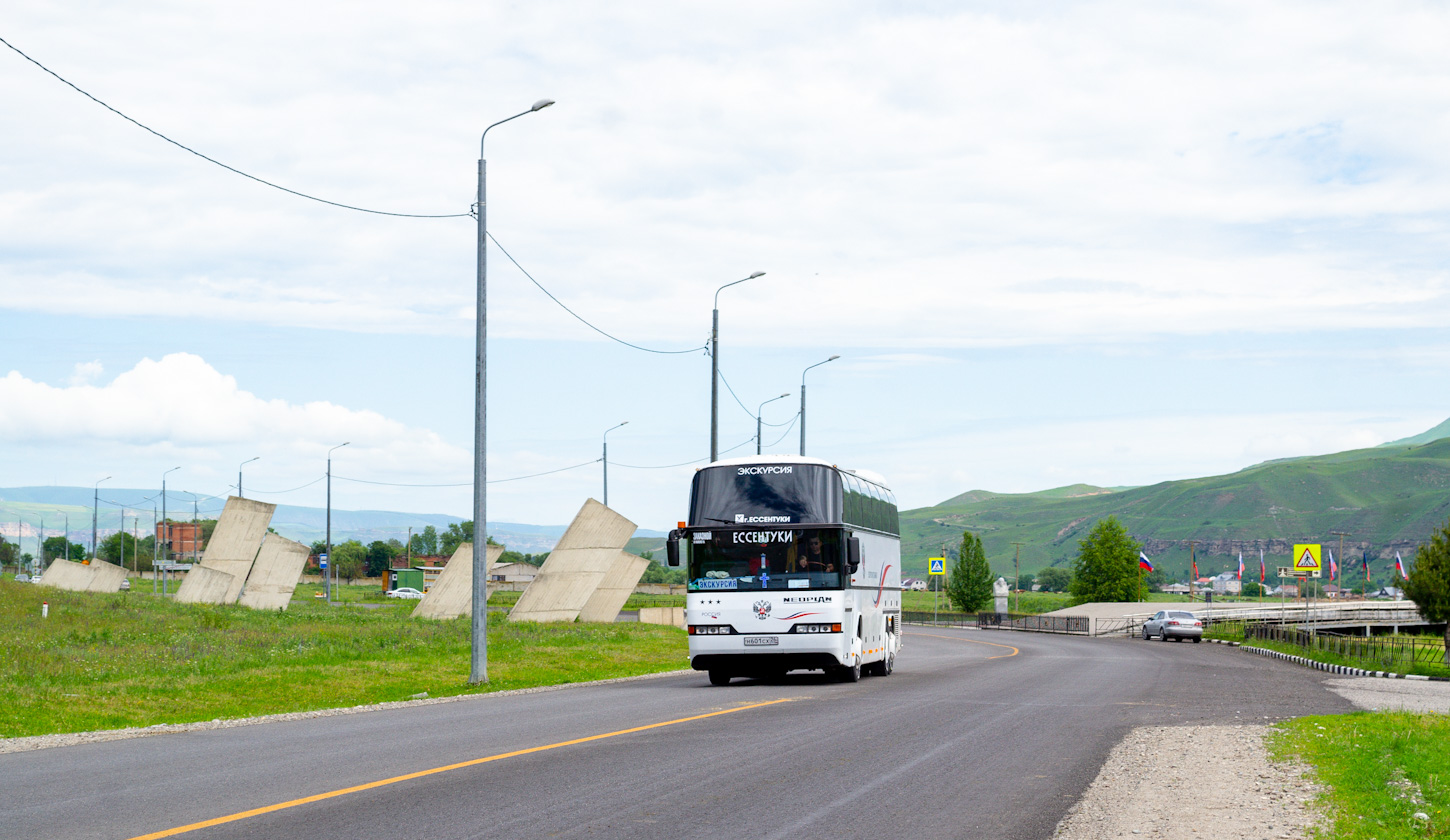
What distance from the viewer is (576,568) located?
44.8m

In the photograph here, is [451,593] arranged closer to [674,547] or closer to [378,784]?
[674,547]

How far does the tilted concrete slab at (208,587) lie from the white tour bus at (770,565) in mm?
38410

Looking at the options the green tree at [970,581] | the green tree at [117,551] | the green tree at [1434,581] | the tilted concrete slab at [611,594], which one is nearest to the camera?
the green tree at [1434,581]

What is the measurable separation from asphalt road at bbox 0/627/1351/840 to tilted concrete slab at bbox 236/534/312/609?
122 ft

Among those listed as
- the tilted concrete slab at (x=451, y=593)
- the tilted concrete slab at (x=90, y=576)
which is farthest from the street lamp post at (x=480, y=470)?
the tilted concrete slab at (x=90, y=576)

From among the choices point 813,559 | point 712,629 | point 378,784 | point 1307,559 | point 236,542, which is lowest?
point 378,784

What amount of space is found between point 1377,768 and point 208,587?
52713mm

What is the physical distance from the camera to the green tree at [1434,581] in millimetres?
36125

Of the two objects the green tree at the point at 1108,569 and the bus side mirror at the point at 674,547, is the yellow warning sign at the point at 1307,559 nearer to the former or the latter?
the bus side mirror at the point at 674,547

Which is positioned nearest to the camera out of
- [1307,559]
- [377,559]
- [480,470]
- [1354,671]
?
[480,470]

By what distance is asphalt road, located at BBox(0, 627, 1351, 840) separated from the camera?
8.30m

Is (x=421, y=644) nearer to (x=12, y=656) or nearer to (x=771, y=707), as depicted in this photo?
(x=12, y=656)

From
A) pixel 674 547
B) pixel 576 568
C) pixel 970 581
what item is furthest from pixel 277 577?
pixel 970 581

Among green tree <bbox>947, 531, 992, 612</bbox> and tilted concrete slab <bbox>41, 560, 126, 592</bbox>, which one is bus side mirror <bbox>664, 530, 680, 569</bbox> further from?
green tree <bbox>947, 531, 992, 612</bbox>
